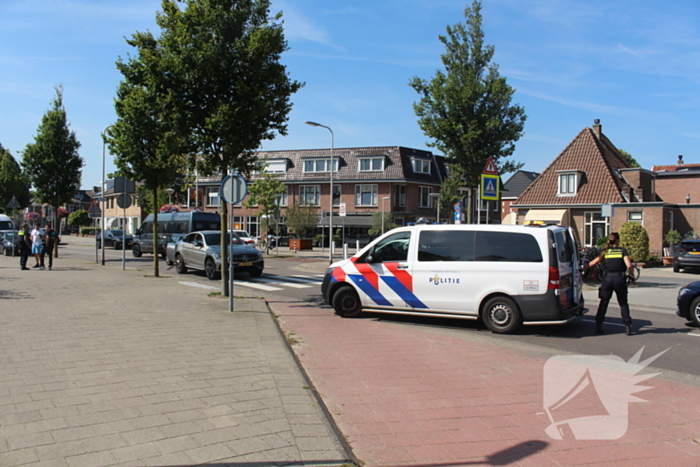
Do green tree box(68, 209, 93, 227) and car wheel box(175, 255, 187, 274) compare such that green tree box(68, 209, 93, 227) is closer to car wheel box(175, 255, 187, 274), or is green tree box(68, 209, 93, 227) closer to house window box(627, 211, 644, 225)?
car wheel box(175, 255, 187, 274)

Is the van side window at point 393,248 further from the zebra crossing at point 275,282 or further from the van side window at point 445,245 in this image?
the zebra crossing at point 275,282

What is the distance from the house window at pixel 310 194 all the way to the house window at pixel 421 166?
995 cm

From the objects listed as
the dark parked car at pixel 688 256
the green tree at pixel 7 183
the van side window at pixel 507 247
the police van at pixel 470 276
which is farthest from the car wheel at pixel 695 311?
the green tree at pixel 7 183

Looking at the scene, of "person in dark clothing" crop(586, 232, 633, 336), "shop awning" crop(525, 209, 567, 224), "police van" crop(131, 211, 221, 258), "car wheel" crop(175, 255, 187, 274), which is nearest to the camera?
"person in dark clothing" crop(586, 232, 633, 336)

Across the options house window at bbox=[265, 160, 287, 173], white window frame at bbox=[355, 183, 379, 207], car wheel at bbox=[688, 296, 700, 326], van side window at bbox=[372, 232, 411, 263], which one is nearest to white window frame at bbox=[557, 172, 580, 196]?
white window frame at bbox=[355, 183, 379, 207]

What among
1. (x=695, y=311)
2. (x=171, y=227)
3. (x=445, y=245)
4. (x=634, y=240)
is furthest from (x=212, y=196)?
(x=695, y=311)

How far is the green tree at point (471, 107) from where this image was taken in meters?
20.3

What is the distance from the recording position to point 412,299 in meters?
9.78

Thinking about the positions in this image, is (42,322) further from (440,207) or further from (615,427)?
(440,207)

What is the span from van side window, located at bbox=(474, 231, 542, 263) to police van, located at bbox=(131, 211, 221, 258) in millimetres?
22624

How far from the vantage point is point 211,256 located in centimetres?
1761

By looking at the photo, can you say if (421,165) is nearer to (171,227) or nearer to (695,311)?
(171,227)

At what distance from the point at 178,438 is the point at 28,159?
1053 inches

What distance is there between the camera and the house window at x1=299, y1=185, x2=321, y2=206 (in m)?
54.8
